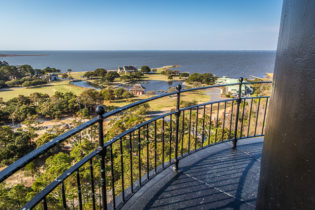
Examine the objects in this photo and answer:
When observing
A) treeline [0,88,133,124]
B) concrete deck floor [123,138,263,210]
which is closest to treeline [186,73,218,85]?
treeline [0,88,133,124]

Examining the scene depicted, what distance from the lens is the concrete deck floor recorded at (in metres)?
2.34

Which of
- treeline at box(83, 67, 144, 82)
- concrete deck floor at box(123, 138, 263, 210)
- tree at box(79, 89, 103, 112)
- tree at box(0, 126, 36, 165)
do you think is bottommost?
tree at box(0, 126, 36, 165)

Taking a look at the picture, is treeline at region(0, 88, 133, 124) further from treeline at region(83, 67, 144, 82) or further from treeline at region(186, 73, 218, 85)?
treeline at region(83, 67, 144, 82)

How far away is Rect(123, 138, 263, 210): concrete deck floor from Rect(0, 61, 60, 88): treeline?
63.9 meters

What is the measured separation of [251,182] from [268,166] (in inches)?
71.8

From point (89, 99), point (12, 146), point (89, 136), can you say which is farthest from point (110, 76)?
point (12, 146)

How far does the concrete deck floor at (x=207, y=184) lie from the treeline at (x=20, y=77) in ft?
210

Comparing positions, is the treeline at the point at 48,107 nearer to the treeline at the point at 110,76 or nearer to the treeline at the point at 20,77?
the treeline at the point at 20,77

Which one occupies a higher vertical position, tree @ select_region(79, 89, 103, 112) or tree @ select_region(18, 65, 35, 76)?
tree @ select_region(18, 65, 35, 76)

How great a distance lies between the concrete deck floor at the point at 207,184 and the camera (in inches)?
92.1

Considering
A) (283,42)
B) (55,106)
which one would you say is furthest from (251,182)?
(55,106)

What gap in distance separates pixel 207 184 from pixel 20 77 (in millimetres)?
74895

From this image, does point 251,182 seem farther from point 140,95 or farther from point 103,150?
point 140,95

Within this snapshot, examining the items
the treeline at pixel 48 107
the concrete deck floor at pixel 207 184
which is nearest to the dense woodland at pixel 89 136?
the treeline at pixel 48 107
